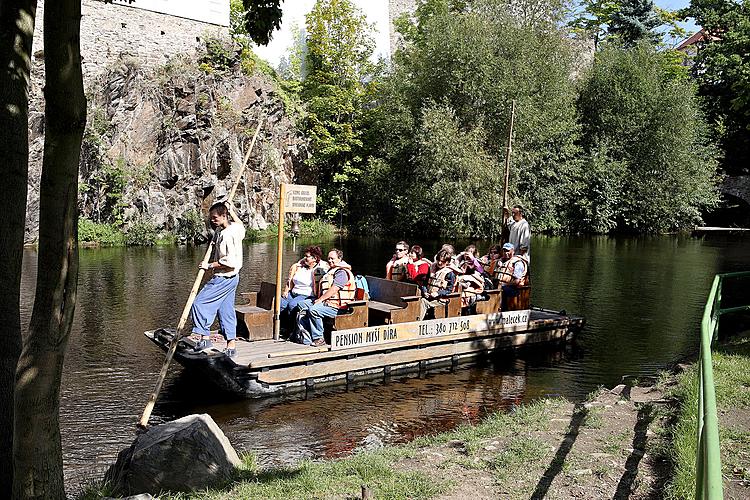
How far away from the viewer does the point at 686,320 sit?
17.3 meters

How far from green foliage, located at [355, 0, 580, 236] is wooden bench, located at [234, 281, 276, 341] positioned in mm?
22059

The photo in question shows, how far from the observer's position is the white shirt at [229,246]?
1026cm

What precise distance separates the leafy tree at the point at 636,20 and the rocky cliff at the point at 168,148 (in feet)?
102

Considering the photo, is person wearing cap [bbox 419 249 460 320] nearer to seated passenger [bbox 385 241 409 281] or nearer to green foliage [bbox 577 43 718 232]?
seated passenger [bbox 385 241 409 281]

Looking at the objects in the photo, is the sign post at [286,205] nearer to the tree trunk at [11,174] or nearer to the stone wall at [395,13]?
the tree trunk at [11,174]

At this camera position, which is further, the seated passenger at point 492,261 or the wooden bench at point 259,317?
the seated passenger at point 492,261

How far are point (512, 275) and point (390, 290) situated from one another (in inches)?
112

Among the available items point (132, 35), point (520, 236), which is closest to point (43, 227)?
point (520, 236)

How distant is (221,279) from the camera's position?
10.4 m

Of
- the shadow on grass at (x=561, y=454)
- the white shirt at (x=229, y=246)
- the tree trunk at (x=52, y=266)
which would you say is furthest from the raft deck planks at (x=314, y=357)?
the tree trunk at (x=52, y=266)

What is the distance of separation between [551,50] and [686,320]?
24.0m

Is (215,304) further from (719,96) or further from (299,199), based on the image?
(719,96)

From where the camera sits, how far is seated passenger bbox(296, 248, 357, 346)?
11656 mm

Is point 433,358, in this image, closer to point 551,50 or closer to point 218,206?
point 218,206
